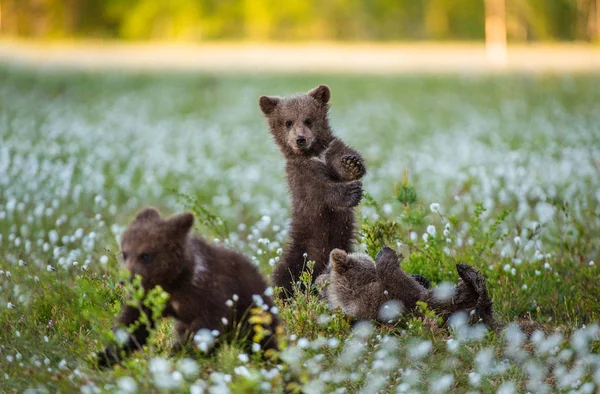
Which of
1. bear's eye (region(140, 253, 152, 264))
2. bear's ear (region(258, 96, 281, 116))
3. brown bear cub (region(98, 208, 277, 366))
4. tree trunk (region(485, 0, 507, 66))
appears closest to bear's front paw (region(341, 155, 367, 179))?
bear's ear (region(258, 96, 281, 116))

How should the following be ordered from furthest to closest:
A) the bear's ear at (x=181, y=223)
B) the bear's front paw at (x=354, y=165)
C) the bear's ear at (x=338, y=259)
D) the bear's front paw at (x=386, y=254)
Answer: the bear's front paw at (x=354, y=165)
the bear's ear at (x=338, y=259)
the bear's front paw at (x=386, y=254)
the bear's ear at (x=181, y=223)

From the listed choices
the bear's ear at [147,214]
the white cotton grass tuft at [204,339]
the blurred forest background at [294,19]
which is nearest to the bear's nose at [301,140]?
the bear's ear at [147,214]

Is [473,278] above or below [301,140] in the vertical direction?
below

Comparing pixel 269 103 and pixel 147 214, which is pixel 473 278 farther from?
pixel 147 214

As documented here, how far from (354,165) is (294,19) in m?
41.3

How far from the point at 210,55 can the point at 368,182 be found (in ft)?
81.1

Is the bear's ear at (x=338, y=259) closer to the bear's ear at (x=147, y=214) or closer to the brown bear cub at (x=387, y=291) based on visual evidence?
the brown bear cub at (x=387, y=291)

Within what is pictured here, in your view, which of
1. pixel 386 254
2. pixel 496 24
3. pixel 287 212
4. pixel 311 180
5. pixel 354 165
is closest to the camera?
pixel 386 254

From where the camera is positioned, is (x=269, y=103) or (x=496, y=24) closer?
(x=269, y=103)

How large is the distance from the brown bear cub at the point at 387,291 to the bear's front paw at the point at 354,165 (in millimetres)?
600

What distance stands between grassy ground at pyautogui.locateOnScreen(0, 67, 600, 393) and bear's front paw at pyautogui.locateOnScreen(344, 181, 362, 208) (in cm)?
71

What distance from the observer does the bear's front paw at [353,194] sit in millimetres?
6363

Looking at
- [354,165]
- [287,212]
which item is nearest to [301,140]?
[354,165]

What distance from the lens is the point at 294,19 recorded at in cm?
4662
